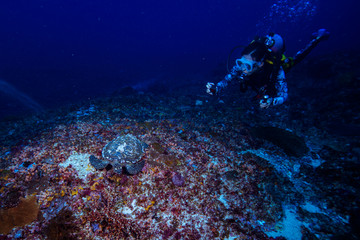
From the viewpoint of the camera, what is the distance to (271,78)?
5.32 metres

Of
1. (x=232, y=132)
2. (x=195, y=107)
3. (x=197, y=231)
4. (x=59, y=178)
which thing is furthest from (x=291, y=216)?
(x=195, y=107)

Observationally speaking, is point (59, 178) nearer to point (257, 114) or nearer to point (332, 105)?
point (257, 114)

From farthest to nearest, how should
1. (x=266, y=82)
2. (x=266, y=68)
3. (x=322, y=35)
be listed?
1. (x=322, y=35)
2. (x=266, y=82)
3. (x=266, y=68)

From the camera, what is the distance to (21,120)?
715 centimetres

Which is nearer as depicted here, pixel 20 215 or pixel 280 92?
pixel 20 215

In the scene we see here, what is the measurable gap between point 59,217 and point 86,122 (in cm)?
359

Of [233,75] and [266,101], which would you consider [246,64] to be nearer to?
[233,75]

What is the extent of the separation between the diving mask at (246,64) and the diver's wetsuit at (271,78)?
0.16 metres

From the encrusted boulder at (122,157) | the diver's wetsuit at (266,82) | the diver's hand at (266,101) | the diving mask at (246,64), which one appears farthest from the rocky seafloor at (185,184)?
the diving mask at (246,64)

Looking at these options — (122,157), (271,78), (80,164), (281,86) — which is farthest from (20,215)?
(281,86)

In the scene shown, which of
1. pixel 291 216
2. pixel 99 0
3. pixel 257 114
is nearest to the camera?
pixel 291 216

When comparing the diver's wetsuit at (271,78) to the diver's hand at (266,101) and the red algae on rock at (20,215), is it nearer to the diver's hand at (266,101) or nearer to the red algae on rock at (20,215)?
the diver's hand at (266,101)

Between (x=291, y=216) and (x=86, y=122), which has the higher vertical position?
(x=86, y=122)

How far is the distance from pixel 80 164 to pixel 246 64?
6.08 metres
